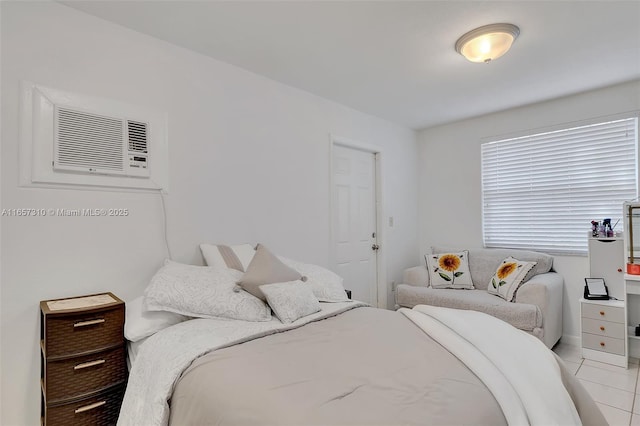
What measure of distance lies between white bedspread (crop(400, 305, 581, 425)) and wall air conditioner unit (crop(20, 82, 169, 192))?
2039mm

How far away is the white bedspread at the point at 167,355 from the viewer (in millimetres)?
1377

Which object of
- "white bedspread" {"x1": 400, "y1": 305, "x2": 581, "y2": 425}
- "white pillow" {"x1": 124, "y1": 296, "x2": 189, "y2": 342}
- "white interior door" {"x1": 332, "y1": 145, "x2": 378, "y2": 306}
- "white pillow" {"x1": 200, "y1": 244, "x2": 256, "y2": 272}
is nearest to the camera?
"white bedspread" {"x1": 400, "y1": 305, "x2": 581, "y2": 425}

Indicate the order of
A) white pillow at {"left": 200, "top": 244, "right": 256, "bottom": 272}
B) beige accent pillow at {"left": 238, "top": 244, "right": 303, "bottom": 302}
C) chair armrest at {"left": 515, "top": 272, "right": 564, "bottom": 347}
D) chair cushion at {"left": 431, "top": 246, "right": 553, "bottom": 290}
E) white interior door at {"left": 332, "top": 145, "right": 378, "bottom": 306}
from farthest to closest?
white interior door at {"left": 332, "top": 145, "right": 378, "bottom": 306}
chair cushion at {"left": 431, "top": 246, "right": 553, "bottom": 290}
chair armrest at {"left": 515, "top": 272, "right": 564, "bottom": 347}
white pillow at {"left": 200, "top": 244, "right": 256, "bottom": 272}
beige accent pillow at {"left": 238, "top": 244, "right": 303, "bottom": 302}

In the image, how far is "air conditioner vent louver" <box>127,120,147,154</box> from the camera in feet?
7.18

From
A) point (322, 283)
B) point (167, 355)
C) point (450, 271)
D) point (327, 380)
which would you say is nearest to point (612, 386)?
point (450, 271)

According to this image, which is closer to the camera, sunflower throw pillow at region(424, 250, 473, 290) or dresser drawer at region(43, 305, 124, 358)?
dresser drawer at region(43, 305, 124, 358)

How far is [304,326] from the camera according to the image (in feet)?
6.17

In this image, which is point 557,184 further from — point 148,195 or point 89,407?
point 89,407

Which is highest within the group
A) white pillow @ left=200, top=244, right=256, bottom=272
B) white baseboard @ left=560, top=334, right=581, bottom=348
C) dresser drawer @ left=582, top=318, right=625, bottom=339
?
white pillow @ left=200, top=244, right=256, bottom=272

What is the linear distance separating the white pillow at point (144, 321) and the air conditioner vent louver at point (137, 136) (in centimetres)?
100

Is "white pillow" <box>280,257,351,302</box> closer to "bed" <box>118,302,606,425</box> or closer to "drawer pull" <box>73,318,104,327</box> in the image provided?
"bed" <box>118,302,606,425</box>

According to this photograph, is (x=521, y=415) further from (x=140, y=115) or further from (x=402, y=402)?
(x=140, y=115)

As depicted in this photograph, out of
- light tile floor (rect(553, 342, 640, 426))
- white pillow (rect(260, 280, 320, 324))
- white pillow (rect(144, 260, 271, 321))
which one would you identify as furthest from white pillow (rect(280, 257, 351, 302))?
light tile floor (rect(553, 342, 640, 426))

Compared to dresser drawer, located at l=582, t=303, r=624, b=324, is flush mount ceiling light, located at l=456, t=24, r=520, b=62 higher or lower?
higher
